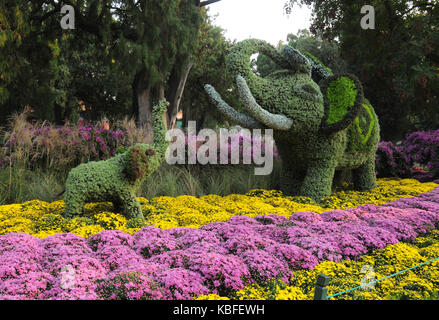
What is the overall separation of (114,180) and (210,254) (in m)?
1.80

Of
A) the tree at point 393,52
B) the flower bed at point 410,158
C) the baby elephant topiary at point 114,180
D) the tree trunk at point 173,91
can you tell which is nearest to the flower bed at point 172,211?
the baby elephant topiary at point 114,180

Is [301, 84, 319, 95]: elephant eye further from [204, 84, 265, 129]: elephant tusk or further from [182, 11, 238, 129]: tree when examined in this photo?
[182, 11, 238, 129]: tree

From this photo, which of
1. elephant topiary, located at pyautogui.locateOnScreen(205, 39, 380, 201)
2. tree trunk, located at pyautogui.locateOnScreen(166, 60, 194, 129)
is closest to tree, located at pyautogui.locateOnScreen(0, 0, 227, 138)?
tree trunk, located at pyautogui.locateOnScreen(166, 60, 194, 129)

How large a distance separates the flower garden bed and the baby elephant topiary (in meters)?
0.18

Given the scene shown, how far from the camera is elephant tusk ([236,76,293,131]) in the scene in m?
5.02

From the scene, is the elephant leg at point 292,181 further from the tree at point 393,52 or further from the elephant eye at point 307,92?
the tree at point 393,52

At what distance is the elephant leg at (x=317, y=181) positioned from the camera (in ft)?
19.1

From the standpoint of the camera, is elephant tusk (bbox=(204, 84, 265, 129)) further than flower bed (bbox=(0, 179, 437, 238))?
Yes

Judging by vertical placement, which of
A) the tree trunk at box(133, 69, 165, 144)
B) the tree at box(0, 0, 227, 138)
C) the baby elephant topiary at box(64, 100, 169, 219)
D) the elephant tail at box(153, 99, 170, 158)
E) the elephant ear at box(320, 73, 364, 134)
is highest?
the tree at box(0, 0, 227, 138)

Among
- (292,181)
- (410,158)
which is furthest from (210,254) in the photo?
(410,158)

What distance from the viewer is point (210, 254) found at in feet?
8.78

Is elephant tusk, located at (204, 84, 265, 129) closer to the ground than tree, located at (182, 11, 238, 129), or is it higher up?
closer to the ground

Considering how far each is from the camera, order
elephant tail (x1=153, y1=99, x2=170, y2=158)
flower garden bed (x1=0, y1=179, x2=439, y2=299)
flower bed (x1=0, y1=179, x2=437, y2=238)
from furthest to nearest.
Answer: elephant tail (x1=153, y1=99, x2=170, y2=158)
flower bed (x1=0, y1=179, x2=437, y2=238)
flower garden bed (x1=0, y1=179, x2=439, y2=299)

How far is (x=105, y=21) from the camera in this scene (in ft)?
37.3
